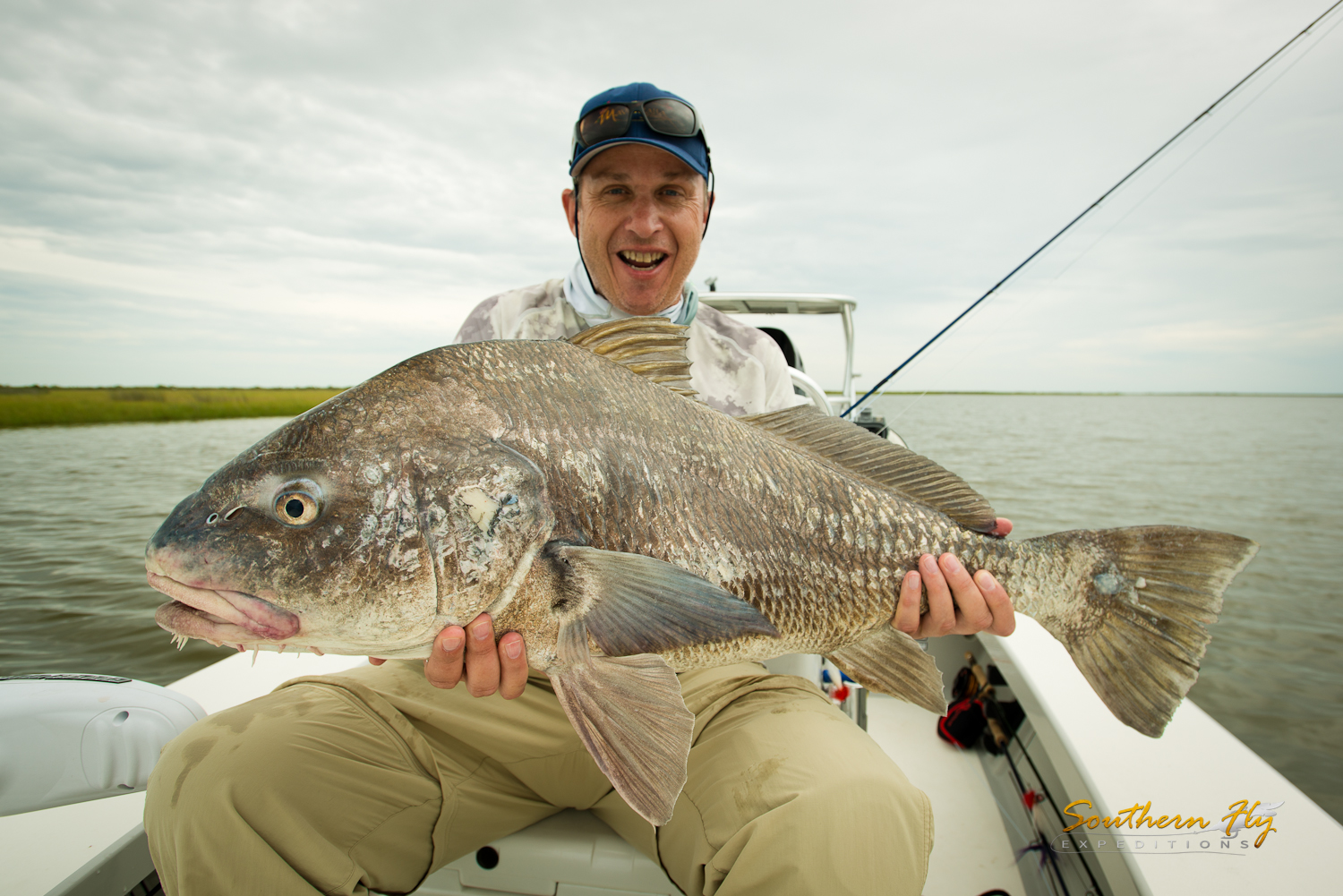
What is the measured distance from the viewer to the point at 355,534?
1495 mm

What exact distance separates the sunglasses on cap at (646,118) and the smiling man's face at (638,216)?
0.30 ft

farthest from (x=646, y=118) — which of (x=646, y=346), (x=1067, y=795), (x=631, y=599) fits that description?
(x=1067, y=795)

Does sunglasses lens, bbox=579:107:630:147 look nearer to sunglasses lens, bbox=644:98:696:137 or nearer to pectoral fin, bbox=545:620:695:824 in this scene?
sunglasses lens, bbox=644:98:696:137

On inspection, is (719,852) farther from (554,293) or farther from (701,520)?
(554,293)

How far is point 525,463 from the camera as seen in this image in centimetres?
166

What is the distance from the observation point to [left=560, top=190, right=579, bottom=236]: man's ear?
10.5 feet

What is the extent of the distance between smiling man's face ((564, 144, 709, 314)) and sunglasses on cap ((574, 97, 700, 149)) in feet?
0.30

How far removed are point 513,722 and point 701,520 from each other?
1018mm

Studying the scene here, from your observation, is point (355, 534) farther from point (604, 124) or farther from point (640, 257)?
point (604, 124)

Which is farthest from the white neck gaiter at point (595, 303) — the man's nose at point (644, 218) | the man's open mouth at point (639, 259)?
the man's nose at point (644, 218)

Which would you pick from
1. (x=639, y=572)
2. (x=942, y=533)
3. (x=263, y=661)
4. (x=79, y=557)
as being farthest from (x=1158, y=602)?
(x=79, y=557)

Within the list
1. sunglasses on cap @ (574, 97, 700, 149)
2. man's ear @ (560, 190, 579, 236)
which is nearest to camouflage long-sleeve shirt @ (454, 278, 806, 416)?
man's ear @ (560, 190, 579, 236)

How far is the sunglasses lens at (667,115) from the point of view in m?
2.74

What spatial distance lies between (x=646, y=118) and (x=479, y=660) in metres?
2.29
